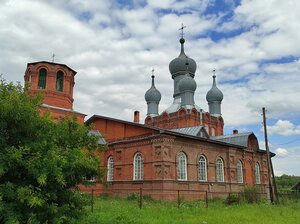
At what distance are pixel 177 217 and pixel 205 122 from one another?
1160 inches

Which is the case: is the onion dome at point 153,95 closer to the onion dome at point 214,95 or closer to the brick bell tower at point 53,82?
the onion dome at point 214,95

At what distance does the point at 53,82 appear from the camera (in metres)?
24.3

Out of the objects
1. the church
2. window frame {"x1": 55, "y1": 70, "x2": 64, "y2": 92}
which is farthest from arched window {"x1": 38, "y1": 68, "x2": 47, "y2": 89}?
window frame {"x1": 55, "y1": 70, "x2": 64, "y2": 92}

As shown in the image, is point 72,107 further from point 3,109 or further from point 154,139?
point 3,109

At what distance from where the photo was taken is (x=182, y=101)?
133 feet

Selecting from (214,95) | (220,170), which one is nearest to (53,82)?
(220,170)

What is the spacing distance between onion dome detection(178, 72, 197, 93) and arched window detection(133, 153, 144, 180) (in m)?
18.1

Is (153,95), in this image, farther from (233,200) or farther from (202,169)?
(233,200)

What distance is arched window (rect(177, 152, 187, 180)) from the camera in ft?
73.3

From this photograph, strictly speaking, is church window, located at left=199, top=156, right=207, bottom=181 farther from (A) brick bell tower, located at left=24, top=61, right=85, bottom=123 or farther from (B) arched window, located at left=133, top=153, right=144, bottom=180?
(A) brick bell tower, located at left=24, top=61, right=85, bottom=123

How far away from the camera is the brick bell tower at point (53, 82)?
24.1 metres

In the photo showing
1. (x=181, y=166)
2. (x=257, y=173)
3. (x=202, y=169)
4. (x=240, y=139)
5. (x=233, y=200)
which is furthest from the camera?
(x=257, y=173)

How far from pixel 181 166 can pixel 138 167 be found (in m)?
3.05

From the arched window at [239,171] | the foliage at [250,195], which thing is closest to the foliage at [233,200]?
the foliage at [250,195]
